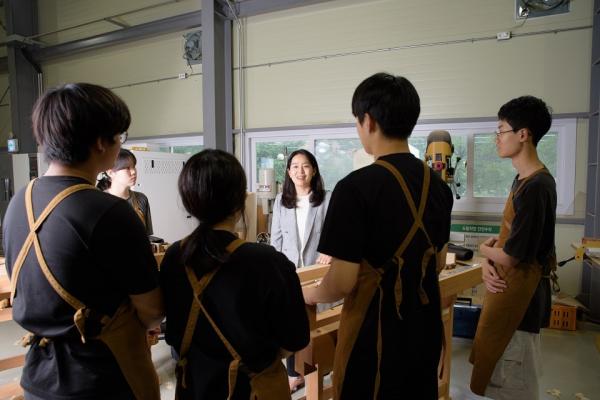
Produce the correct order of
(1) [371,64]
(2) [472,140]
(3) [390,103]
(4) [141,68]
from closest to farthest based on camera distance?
(3) [390,103], (2) [472,140], (1) [371,64], (4) [141,68]

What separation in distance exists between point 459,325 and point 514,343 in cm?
155

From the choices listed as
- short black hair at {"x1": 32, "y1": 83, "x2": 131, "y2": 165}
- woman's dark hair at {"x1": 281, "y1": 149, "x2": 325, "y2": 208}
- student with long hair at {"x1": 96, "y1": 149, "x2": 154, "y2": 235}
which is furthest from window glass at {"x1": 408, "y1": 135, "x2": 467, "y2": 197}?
short black hair at {"x1": 32, "y1": 83, "x2": 131, "y2": 165}

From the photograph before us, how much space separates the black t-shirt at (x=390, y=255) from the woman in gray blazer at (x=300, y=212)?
128 cm

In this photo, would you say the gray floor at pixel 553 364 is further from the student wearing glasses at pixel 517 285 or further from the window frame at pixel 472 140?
the window frame at pixel 472 140

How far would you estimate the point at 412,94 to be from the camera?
0.96 m

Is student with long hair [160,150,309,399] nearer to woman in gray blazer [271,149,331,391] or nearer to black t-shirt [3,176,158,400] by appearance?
black t-shirt [3,176,158,400]

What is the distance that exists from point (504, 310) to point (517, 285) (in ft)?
0.39

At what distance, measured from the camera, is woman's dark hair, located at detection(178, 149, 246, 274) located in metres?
0.83

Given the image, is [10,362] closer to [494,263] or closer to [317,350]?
[317,350]

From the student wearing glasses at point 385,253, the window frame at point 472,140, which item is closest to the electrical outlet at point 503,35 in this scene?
the window frame at point 472,140

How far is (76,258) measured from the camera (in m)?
0.78

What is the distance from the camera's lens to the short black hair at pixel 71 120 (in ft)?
2.63

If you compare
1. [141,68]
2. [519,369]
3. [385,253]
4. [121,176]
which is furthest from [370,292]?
[141,68]

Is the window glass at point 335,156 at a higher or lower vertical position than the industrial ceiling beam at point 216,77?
lower
